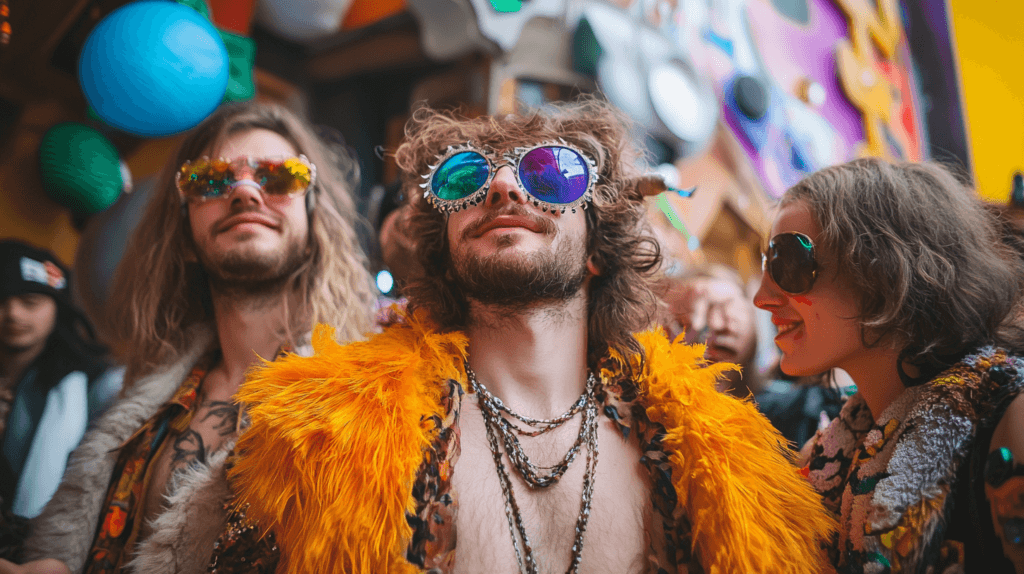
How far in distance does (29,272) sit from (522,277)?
111 inches

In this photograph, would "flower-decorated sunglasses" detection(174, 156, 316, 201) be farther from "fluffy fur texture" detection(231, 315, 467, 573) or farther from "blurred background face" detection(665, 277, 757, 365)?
"blurred background face" detection(665, 277, 757, 365)

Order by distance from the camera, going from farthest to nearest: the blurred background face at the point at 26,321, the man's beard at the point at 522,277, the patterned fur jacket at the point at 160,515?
the blurred background face at the point at 26,321 → the man's beard at the point at 522,277 → the patterned fur jacket at the point at 160,515

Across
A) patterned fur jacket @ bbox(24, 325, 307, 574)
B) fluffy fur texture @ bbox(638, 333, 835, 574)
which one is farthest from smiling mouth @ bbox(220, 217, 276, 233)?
fluffy fur texture @ bbox(638, 333, 835, 574)

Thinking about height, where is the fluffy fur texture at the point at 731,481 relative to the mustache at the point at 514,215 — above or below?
below

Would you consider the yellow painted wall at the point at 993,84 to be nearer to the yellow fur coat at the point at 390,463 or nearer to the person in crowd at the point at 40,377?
the yellow fur coat at the point at 390,463

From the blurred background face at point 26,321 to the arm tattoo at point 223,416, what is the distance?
1.72m

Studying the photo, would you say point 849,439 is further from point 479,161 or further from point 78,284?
point 78,284

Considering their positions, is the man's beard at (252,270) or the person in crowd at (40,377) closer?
the man's beard at (252,270)

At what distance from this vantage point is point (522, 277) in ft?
5.34

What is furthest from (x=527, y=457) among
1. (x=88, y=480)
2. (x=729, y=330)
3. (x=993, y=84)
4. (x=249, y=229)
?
(x=993, y=84)

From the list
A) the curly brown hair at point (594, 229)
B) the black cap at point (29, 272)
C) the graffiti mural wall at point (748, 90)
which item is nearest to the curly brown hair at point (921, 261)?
the curly brown hair at point (594, 229)

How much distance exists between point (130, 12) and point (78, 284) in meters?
1.80

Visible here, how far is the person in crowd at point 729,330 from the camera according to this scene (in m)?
2.62

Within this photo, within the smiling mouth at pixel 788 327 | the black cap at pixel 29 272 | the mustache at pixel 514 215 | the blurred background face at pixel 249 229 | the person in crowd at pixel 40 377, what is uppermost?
the mustache at pixel 514 215
